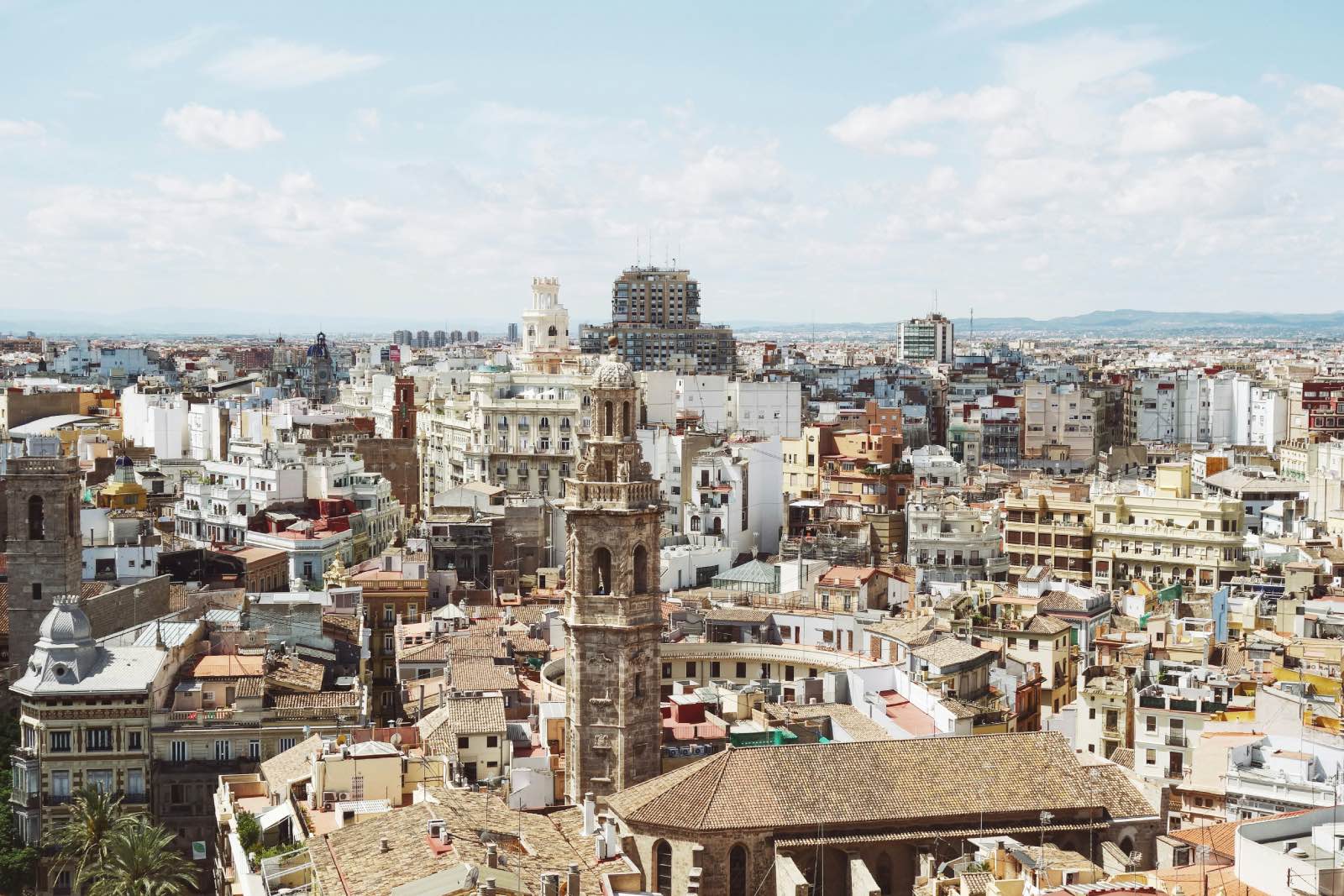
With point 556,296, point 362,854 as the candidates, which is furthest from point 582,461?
point 556,296

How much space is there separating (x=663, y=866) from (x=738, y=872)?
4.88 feet

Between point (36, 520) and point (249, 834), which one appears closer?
point (249, 834)

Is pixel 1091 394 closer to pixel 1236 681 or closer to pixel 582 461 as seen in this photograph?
pixel 1236 681

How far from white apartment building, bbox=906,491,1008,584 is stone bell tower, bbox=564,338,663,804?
124ft

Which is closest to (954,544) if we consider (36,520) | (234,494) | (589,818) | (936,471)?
(936,471)

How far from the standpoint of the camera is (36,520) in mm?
55250

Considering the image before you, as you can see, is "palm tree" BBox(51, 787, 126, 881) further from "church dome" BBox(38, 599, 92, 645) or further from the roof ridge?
the roof ridge

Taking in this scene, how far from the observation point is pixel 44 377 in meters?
169

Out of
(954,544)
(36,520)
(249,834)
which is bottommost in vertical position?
(249,834)

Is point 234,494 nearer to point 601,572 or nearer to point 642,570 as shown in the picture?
point 601,572

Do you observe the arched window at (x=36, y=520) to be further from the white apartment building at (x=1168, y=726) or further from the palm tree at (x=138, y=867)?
the white apartment building at (x=1168, y=726)

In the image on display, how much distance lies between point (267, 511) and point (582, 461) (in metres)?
44.2

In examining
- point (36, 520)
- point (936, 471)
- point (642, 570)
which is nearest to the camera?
point (642, 570)

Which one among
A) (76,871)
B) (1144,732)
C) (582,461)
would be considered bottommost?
(76,871)
